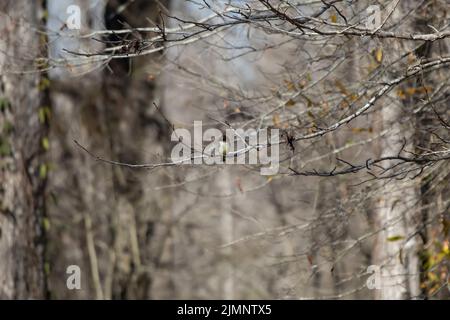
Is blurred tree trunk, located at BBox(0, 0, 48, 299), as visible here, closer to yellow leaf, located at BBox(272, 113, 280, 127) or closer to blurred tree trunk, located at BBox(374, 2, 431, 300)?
yellow leaf, located at BBox(272, 113, 280, 127)

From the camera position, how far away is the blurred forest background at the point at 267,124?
16.4ft

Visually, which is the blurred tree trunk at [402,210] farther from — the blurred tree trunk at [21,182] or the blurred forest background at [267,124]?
the blurred tree trunk at [21,182]

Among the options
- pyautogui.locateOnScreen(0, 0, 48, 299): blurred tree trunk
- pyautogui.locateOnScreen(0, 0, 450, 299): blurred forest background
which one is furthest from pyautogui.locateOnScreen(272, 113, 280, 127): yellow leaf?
pyautogui.locateOnScreen(0, 0, 48, 299): blurred tree trunk

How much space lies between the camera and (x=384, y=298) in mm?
6711

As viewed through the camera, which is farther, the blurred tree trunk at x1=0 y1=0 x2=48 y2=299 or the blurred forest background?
the blurred tree trunk at x1=0 y1=0 x2=48 y2=299

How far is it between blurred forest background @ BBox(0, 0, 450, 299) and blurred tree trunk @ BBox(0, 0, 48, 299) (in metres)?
0.01

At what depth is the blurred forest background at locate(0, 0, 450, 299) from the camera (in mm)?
4988

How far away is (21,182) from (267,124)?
2726 mm

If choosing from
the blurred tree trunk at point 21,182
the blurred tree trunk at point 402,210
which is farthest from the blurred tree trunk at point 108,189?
the blurred tree trunk at point 402,210

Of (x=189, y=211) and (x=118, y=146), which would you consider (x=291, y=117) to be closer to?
(x=118, y=146)

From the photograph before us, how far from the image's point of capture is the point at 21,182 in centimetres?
754

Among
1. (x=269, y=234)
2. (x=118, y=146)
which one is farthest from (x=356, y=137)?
(x=118, y=146)

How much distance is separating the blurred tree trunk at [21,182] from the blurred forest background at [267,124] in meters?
0.01

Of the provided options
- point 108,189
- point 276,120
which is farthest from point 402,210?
point 108,189
